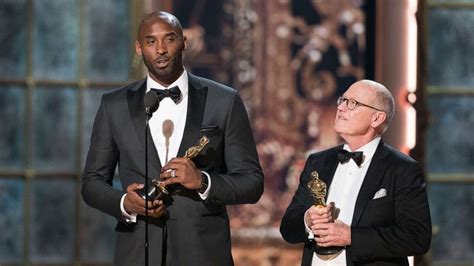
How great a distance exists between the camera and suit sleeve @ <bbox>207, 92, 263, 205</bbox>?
3.86 metres

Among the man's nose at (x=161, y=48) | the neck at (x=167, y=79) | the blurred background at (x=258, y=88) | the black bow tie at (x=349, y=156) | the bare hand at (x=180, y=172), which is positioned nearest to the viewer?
the bare hand at (x=180, y=172)

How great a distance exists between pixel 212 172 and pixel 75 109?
2.19m

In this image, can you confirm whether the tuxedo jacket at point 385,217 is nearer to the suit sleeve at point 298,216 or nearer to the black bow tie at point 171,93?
the suit sleeve at point 298,216

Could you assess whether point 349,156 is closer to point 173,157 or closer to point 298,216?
point 298,216

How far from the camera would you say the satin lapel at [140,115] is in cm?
392

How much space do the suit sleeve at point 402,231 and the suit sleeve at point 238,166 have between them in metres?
0.39

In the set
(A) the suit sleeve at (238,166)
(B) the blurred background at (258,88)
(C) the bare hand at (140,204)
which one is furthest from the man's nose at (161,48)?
(B) the blurred background at (258,88)

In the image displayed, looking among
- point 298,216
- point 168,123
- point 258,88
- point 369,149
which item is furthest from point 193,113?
point 258,88

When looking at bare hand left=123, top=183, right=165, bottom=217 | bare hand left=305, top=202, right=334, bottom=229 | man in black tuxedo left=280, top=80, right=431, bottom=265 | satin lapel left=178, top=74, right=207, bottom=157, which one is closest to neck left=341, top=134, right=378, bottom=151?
man in black tuxedo left=280, top=80, right=431, bottom=265

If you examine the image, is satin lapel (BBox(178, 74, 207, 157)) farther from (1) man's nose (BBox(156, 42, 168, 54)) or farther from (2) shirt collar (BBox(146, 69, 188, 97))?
(1) man's nose (BBox(156, 42, 168, 54))

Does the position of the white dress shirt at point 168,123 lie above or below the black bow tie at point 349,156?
above

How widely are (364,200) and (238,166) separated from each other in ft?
1.53

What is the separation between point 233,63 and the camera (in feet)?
Result: 20.2

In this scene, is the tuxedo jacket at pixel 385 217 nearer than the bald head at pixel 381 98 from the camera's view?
Yes
